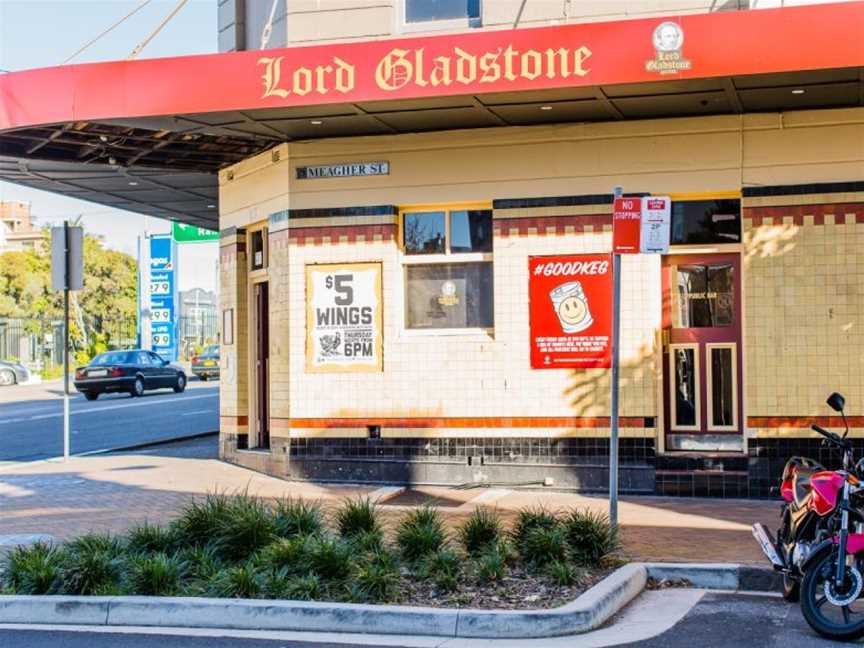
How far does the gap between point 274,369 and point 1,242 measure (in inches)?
2957

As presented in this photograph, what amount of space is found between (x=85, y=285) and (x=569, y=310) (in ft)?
168

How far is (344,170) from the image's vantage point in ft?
46.3

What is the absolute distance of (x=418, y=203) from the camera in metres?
13.9

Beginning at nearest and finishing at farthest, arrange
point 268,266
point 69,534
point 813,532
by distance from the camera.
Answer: point 813,532 → point 69,534 → point 268,266

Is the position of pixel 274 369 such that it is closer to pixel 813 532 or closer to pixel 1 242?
pixel 813 532

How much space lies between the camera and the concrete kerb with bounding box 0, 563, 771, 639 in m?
7.22

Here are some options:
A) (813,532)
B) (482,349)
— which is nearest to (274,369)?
(482,349)

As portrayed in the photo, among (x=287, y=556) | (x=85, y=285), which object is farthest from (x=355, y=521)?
(x=85, y=285)

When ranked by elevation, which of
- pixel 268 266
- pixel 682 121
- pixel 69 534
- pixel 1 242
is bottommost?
pixel 69 534

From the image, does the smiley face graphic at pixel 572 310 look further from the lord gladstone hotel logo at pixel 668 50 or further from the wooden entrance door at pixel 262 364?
the wooden entrance door at pixel 262 364

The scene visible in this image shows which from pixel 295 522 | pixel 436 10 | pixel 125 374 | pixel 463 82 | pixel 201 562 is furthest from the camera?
pixel 125 374

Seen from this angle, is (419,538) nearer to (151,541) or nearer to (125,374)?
(151,541)

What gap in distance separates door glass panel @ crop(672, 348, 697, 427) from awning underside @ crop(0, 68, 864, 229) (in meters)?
2.78

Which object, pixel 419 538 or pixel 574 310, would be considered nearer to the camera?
pixel 419 538
